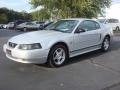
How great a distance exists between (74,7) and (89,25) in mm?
11969

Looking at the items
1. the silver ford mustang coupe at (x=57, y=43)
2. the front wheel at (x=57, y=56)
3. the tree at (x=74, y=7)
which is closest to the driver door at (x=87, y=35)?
the silver ford mustang coupe at (x=57, y=43)

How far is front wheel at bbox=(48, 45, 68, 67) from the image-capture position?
7.13 m

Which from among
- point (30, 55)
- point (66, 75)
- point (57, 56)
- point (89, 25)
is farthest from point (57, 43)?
point (89, 25)

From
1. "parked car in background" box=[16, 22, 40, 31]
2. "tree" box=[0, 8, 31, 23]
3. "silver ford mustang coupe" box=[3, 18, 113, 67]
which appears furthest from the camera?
"tree" box=[0, 8, 31, 23]

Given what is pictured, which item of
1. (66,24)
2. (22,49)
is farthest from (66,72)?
(66,24)

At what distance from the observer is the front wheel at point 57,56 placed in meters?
7.13

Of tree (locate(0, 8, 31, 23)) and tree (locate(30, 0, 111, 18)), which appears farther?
tree (locate(0, 8, 31, 23))

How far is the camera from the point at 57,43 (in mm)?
7270

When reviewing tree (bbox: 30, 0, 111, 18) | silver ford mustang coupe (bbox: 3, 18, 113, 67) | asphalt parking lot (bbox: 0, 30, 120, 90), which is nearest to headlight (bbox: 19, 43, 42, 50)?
silver ford mustang coupe (bbox: 3, 18, 113, 67)

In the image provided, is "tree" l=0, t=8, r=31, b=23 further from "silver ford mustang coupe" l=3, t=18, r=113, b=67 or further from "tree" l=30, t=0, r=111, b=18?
"silver ford mustang coupe" l=3, t=18, r=113, b=67

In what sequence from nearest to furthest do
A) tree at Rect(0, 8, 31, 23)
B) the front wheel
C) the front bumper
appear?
the front bumper → the front wheel → tree at Rect(0, 8, 31, 23)

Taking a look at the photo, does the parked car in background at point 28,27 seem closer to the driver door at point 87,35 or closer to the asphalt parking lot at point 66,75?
the driver door at point 87,35

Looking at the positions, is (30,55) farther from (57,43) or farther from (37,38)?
(57,43)

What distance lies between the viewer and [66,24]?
27.5 ft
